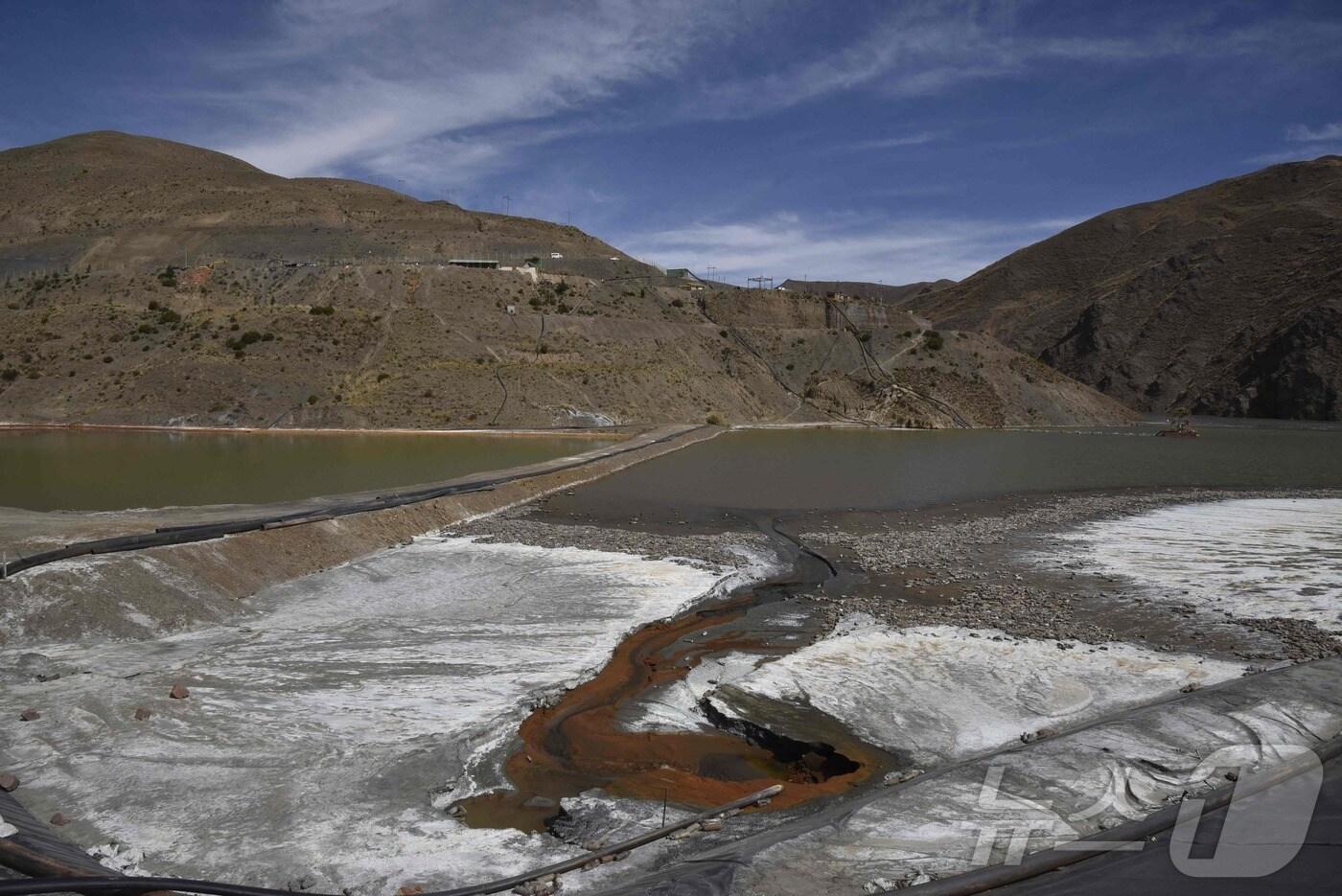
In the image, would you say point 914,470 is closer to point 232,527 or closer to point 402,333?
point 232,527

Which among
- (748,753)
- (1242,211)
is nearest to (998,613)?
(748,753)

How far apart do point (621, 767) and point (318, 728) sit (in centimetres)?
259

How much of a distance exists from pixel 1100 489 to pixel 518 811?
25.0 metres

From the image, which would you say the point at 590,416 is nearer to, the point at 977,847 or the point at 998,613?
the point at 998,613

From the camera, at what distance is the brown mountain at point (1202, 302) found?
3625 inches

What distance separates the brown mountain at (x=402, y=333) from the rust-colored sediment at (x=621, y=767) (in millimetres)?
41256

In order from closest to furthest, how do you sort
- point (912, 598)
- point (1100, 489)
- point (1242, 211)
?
1. point (912, 598)
2. point (1100, 489)
3. point (1242, 211)

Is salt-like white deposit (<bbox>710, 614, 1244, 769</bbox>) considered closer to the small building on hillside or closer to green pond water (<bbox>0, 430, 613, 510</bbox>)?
green pond water (<bbox>0, 430, 613, 510</bbox>)

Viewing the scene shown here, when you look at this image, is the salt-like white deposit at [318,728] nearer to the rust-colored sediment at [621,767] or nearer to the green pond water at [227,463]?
the rust-colored sediment at [621,767]

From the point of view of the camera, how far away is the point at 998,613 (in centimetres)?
1239

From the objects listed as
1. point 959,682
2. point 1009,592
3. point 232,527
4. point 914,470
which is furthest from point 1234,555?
point 232,527

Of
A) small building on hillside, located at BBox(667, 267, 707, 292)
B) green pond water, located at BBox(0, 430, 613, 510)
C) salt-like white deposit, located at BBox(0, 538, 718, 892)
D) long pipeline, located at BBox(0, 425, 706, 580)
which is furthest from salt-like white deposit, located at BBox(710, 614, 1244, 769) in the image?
small building on hillside, located at BBox(667, 267, 707, 292)

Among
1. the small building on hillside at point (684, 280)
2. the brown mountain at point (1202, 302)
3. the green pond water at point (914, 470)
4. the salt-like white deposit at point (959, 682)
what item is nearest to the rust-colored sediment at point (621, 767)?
the salt-like white deposit at point (959, 682)

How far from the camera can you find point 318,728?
26.3 ft
